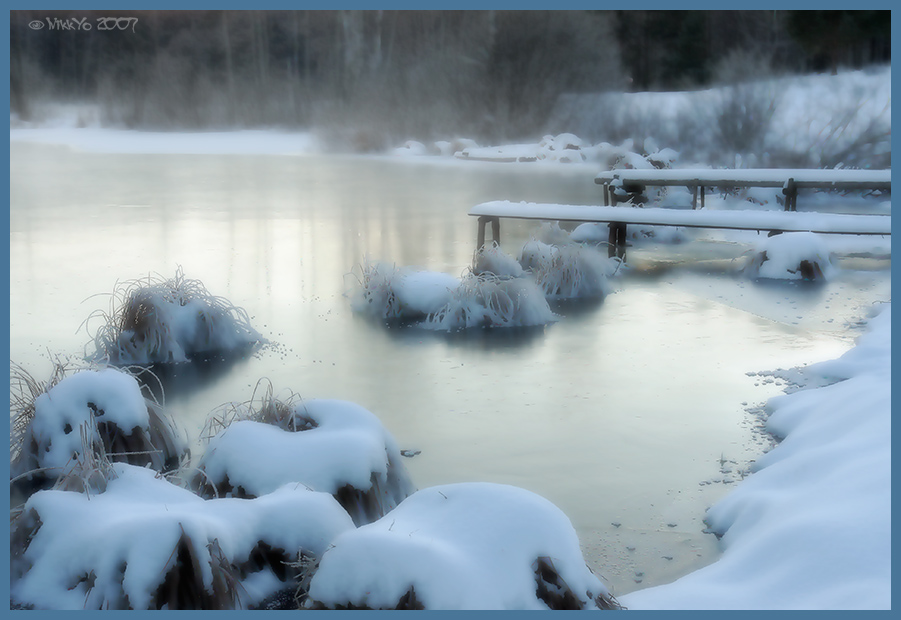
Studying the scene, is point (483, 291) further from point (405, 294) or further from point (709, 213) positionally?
point (709, 213)

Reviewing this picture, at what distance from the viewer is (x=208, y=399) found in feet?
14.6

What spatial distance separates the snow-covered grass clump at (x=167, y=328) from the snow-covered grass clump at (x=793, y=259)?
13.6 feet

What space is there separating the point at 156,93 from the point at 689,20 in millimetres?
9860

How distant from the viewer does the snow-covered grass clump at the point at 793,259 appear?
24.2 ft

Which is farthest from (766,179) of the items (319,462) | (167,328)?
(319,462)

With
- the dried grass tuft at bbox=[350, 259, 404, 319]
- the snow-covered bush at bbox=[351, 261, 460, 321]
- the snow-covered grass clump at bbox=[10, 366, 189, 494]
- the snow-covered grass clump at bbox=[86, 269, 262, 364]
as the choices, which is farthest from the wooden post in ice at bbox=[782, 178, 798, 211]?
the snow-covered grass clump at bbox=[10, 366, 189, 494]

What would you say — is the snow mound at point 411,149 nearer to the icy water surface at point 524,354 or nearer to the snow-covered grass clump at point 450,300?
the icy water surface at point 524,354

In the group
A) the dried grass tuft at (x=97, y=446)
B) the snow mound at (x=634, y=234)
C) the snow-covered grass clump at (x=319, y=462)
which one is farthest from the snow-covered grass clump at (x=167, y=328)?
the snow mound at (x=634, y=234)

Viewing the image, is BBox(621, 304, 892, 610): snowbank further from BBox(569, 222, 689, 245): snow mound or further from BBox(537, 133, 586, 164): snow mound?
BBox(537, 133, 586, 164): snow mound

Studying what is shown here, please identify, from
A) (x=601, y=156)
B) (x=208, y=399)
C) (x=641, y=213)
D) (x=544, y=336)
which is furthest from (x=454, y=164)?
(x=208, y=399)

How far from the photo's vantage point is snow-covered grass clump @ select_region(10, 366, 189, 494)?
3.20 meters

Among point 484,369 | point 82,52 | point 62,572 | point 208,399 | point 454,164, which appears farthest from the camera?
point 454,164

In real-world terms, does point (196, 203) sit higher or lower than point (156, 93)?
lower

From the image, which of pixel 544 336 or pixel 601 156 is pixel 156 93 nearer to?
pixel 601 156
